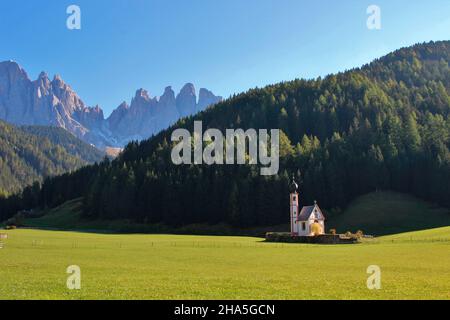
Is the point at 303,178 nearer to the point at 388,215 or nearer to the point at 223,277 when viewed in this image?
the point at 388,215

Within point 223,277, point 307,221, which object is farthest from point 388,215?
point 223,277

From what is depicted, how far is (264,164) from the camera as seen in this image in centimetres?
13700

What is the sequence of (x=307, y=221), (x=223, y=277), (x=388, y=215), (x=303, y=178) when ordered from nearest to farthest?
(x=223, y=277)
(x=307, y=221)
(x=388, y=215)
(x=303, y=178)

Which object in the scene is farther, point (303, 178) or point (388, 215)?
point (303, 178)

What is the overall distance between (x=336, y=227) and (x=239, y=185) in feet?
105

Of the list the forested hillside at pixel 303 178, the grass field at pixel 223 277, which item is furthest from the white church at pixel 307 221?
the grass field at pixel 223 277

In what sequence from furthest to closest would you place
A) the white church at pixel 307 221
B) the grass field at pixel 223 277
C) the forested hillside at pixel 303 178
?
the forested hillside at pixel 303 178 < the white church at pixel 307 221 < the grass field at pixel 223 277

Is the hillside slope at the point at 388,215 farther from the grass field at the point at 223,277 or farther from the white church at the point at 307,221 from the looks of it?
the grass field at the point at 223,277

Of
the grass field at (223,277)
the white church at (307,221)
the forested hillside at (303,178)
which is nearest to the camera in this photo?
the grass field at (223,277)

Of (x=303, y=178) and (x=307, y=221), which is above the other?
(x=303, y=178)

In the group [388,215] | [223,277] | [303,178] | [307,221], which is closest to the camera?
[223,277]

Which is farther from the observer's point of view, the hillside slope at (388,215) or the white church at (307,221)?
the hillside slope at (388,215)

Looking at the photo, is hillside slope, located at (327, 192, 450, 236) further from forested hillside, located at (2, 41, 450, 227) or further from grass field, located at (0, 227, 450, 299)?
grass field, located at (0, 227, 450, 299)
